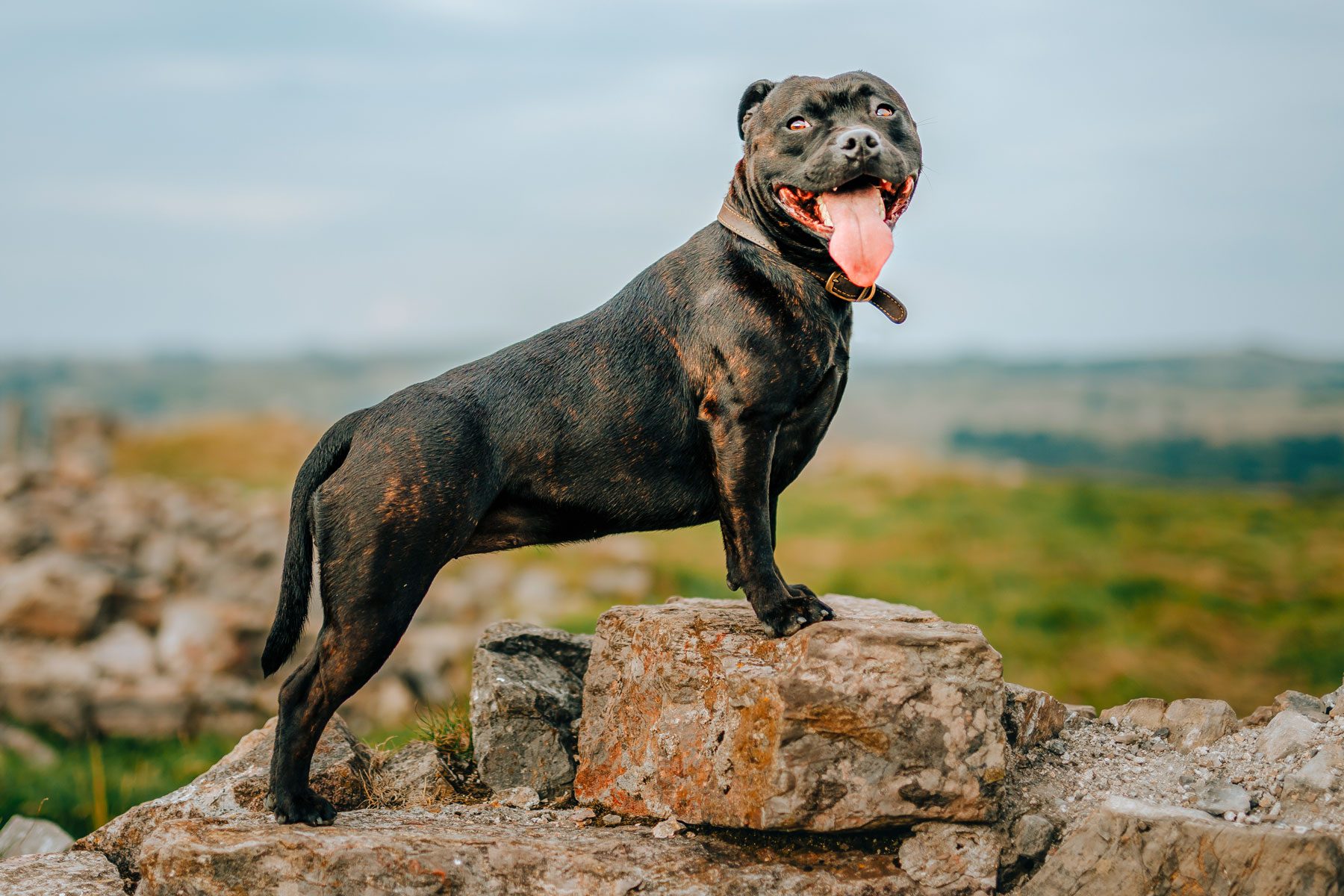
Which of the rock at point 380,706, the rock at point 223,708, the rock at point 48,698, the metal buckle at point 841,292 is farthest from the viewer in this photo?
the rock at point 380,706

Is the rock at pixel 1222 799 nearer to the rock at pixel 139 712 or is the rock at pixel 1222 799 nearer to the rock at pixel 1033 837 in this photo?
the rock at pixel 1033 837

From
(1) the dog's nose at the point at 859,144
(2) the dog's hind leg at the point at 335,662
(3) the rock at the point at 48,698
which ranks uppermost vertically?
(1) the dog's nose at the point at 859,144

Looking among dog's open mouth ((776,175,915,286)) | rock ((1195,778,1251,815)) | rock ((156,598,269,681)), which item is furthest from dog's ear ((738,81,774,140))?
rock ((156,598,269,681))

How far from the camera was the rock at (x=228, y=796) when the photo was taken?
6316mm

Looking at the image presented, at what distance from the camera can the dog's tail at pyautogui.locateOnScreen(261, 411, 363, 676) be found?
18.7ft

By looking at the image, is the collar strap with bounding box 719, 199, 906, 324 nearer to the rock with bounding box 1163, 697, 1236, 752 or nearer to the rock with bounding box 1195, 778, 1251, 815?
the rock with bounding box 1195, 778, 1251, 815

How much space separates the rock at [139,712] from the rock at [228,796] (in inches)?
368

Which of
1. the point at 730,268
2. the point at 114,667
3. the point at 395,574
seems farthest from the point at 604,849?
the point at 114,667

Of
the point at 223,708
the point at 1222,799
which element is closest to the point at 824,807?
the point at 1222,799

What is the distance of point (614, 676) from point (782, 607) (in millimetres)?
1158

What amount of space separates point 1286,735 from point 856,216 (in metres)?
3.51

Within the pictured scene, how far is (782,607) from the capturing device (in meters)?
5.65

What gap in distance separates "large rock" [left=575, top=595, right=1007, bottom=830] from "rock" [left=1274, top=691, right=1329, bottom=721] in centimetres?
218

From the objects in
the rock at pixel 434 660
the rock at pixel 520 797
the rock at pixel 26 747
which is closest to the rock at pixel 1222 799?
the rock at pixel 520 797
